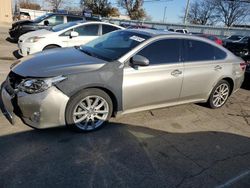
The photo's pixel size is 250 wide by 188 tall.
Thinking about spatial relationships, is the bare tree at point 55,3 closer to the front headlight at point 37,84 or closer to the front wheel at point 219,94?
the front wheel at point 219,94

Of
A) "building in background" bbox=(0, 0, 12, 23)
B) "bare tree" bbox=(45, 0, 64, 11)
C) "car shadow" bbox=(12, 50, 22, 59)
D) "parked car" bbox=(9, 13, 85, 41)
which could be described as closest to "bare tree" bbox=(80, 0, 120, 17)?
"bare tree" bbox=(45, 0, 64, 11)

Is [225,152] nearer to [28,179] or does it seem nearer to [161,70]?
[161,70]

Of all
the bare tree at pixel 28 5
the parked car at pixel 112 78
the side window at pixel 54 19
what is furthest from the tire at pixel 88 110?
the bare tree at pixel 28 5

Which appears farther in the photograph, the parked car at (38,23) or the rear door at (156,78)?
the parked car at (38,23)

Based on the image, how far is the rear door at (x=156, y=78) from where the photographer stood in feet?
13.9

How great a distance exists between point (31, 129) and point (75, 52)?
5.26ft

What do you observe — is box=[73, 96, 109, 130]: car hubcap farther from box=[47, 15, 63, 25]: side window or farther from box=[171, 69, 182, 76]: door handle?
box=[47, 15, 63, 25]: side window

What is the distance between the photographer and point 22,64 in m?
4.11

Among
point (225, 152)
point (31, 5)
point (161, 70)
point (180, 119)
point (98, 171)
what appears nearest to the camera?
point (98, 171)

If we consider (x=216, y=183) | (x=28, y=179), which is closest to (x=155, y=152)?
(x=216, y=183)

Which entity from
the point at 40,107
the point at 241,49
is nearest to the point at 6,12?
the point at 241,49

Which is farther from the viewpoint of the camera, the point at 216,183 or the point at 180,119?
the point at 180,119

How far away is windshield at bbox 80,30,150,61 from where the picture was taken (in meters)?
4.38

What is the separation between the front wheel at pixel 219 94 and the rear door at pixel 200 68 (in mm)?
230
